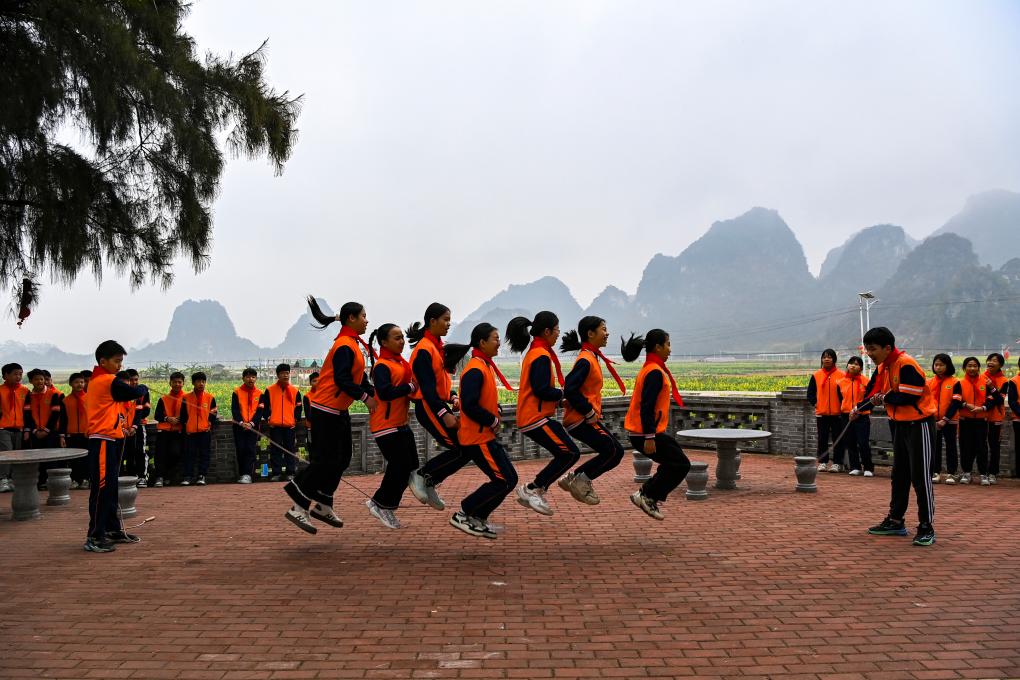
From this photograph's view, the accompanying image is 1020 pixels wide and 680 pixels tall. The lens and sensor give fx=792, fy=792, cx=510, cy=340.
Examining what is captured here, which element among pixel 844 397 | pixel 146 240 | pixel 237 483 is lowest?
pixel 237 483

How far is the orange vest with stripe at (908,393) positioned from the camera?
21.0 feet

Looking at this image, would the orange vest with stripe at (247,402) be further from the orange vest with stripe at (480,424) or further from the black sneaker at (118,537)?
the orange vest with stripe at (480,424)

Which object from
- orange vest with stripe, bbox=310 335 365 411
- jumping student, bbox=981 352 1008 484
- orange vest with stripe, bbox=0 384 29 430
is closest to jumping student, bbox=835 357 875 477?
jumping student, bbox=981 352 1008 484

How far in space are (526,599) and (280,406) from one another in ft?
23.2

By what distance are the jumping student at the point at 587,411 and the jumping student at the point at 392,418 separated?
4.53 ft

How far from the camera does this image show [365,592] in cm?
509

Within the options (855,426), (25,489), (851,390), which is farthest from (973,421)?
(25,489)

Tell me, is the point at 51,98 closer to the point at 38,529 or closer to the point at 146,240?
the point at 146,240

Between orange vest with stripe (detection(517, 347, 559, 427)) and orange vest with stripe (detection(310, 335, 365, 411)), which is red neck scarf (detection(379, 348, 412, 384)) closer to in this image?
orange vest with stripe (detection(310, 335, 365, 411))

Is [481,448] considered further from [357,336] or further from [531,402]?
[357,336]

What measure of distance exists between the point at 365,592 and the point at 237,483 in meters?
6.51

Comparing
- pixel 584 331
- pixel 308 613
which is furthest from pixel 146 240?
pixel 308 613

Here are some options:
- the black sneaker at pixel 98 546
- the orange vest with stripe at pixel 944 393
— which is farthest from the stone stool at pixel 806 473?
the black sneaker at pixel 98 546

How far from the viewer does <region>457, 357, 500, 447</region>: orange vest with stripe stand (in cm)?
635
